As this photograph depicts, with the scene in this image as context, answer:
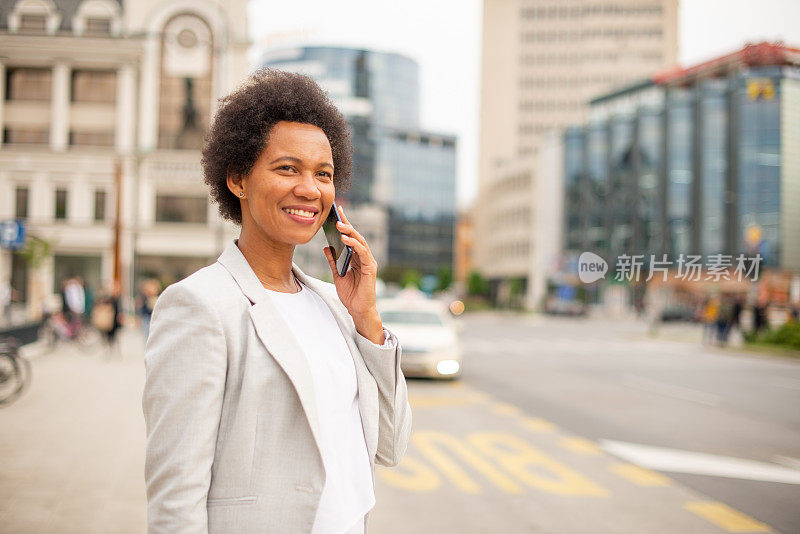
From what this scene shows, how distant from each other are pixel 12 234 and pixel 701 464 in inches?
279

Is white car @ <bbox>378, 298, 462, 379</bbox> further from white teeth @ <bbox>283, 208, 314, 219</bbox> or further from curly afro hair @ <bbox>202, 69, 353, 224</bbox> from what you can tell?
white teeth @ <bbox>283, 208, 314, 219</bbox>

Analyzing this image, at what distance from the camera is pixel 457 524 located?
15.4 ft

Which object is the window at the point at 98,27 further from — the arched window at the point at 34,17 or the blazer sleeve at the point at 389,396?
the blazer sleeve at the point at 389,396

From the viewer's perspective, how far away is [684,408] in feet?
34.1

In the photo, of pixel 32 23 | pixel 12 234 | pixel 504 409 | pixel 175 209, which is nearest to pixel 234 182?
pixel 12 234

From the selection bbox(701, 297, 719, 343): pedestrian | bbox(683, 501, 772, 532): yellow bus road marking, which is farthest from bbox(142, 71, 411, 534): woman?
bbox(701, 297, 719, 343): pedestrian

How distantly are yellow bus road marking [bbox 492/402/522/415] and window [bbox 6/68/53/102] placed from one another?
707 cm

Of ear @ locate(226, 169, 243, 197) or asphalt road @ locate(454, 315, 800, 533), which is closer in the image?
ear @ locate(226, 169, 243, 197)

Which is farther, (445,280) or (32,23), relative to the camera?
(445,280)

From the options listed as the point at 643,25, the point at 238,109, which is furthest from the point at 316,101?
the point at 643,25

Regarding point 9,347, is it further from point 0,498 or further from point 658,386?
point 658,386

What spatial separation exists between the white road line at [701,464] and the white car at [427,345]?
5136 millimetres

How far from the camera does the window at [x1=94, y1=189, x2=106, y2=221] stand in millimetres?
6629

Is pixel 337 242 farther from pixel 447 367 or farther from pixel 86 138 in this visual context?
pixel 447 367
